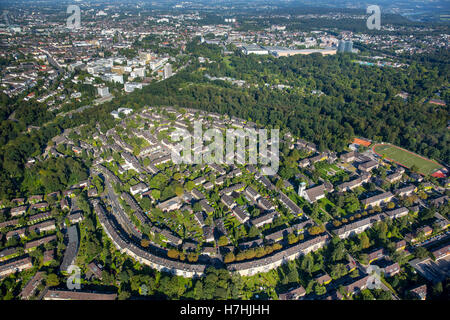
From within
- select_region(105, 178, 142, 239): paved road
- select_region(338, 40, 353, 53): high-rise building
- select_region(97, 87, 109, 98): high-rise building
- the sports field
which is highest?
select_region(338, 40, 353, 53): high-rise building

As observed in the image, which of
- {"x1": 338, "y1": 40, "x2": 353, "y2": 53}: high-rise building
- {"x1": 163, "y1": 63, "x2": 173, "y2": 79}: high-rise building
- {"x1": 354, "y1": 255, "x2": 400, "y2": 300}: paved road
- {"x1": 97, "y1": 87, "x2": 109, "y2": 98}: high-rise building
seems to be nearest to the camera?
{"x1": 354, "y1": 255, "x2": 400, "y2": 300}: paved road

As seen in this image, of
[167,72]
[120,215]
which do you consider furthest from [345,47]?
[120,215]

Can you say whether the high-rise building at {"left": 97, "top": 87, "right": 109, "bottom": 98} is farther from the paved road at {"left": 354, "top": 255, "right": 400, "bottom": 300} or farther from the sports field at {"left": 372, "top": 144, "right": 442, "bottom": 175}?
the paved road at {"left": 354, "top": 255, "right": 400, "bottom": 300}

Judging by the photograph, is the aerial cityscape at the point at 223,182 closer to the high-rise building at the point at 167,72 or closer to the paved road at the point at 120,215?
the paved road at the point at 120,215

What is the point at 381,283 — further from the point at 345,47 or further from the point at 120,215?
the point at 345,47

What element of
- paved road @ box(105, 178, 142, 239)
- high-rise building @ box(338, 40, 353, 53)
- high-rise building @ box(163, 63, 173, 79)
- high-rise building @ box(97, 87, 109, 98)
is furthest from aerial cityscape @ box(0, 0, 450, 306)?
high-rise building @ box(338, 40, 353, 53)

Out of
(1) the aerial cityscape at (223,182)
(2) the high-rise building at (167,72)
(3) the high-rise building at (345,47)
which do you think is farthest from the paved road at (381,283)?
(3) the high-rise building at (345,47)
